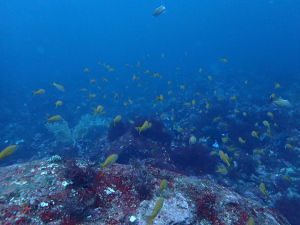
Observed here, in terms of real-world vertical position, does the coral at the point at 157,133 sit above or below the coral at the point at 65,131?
below

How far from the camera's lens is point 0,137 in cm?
1459

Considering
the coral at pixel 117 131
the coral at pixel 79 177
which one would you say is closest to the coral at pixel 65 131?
the coral at pixel 117 131

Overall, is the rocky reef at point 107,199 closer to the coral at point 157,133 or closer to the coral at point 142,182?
the coral at point 142,182

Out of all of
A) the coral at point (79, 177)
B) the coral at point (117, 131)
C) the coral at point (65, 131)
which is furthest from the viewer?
the coral at point (65, 131)

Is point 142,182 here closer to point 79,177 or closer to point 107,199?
point 107,199

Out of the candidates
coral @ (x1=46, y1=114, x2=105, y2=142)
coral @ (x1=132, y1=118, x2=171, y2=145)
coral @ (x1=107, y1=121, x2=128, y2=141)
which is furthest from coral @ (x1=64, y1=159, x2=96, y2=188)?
coral @ (x1=46, y1=114, x2=105, y2=142)

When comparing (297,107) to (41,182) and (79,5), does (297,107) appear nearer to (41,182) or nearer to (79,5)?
(41,182)

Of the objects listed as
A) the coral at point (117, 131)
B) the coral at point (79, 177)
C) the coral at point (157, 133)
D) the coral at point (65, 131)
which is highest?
the coral at point (79, 177)

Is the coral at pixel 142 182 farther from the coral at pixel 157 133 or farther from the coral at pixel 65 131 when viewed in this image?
the coral at pixel 65 131

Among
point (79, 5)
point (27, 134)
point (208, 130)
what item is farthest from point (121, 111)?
point (79, 5)

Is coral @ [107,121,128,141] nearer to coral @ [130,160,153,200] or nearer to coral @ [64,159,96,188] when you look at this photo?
coral @ [130,160,153,200]

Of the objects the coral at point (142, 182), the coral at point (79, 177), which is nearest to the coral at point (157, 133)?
the coral at point (142, 182)

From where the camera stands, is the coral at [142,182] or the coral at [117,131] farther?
the coral at [117,131]

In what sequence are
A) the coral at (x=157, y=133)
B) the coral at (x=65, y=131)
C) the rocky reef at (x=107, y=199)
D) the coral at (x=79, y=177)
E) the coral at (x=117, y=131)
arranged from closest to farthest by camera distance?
the rocky reef at (x=107, y=199)
the coral at (x=79, y=177)
the coral at (x=157, y=133)
the coral at (x=117, y=131)
the coral at (x=65, y=131)
